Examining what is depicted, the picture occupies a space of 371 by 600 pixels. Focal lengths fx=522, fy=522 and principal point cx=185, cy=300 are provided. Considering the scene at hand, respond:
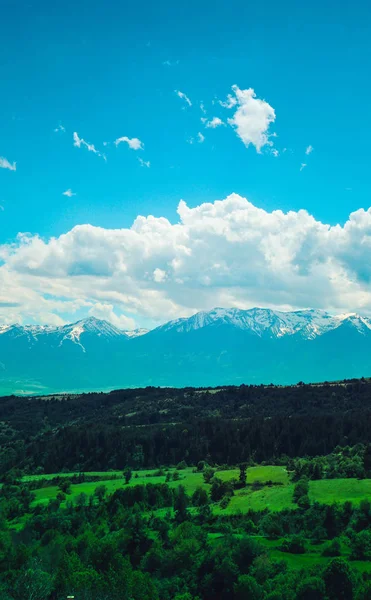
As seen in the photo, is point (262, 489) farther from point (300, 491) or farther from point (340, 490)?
point (340, 490)

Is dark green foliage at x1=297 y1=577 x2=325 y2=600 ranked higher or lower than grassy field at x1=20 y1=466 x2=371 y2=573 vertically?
lower

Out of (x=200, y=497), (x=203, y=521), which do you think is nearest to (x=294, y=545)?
(x=203, y=521)

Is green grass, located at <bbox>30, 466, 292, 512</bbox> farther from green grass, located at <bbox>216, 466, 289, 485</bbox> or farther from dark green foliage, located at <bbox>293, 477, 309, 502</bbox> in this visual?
dark green foliage, located at <bbox>293, 477, 309, 502</bbox>

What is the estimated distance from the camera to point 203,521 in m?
103

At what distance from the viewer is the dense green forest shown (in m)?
70.1

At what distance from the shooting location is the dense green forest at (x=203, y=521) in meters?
70.1

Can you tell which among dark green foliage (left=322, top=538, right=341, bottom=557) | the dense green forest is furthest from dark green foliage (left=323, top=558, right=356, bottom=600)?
dark green foliage (left=322, top=538, right=341, bottom=557)

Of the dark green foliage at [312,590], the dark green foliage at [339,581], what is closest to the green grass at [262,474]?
the dark green foliage at [339,581]

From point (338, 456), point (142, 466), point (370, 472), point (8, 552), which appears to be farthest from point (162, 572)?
point (142, 466)

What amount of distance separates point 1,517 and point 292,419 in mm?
109557

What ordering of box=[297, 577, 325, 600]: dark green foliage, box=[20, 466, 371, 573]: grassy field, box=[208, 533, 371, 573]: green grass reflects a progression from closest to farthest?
box=[297, 577, 325, 600]: dark green foliage, box=[208, 533, 371, 573]: green grass, box=[20, 466, 371, 573]: grassy field

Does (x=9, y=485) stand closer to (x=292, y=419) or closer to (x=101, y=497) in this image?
(x=101, y=497)

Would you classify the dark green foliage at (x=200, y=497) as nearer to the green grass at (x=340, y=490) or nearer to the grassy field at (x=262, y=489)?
the grassy field at (x=262, y=489)

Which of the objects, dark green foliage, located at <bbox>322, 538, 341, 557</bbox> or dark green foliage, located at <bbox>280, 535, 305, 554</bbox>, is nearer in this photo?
dark green foliage, located at <bbox>322, 538, 341, 557</bbox>
